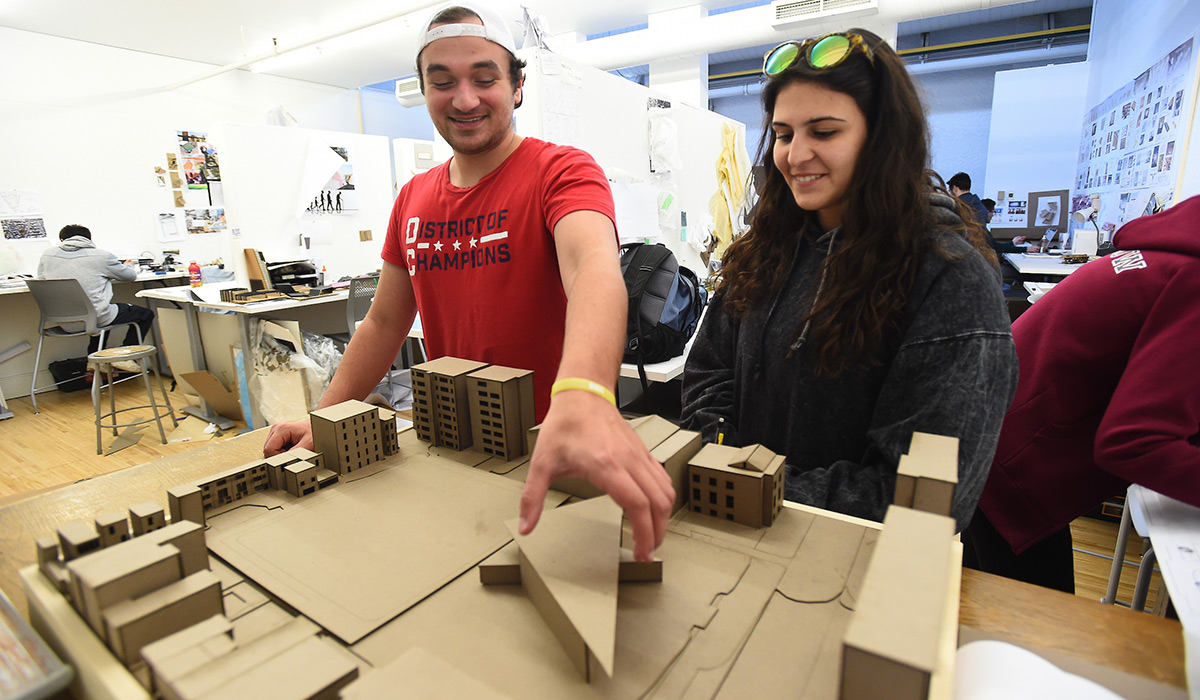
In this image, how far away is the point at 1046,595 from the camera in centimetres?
76

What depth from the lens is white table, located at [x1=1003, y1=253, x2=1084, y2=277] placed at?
4020 millimetres

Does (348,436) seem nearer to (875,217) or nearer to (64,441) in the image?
(875,217)

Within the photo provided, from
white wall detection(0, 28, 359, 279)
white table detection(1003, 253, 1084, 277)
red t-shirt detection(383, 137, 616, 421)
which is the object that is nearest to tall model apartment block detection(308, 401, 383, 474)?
red t-shirt detection(383, 137, 616, 421)

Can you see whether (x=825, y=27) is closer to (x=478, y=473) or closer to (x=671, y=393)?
(x=671, y=393)

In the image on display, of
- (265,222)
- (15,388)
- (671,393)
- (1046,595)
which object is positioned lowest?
(15,388)

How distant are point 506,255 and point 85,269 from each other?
16.9ft

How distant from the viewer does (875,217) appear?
1.10m

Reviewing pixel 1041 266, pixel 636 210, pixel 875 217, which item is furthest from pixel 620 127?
pixel 1041 266

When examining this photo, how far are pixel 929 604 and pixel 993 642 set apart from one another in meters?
0.24

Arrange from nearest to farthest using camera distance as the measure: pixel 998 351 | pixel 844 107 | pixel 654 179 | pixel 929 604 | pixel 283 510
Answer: pixel 929 604 < pixel 283 510 < pixel 998 351 < pixel 844 107 < pixel 654 179

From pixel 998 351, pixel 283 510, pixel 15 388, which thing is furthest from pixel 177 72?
pixel 998 351

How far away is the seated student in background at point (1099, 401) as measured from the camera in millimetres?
1156

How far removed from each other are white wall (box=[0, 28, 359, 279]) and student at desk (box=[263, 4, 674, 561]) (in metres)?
5.58

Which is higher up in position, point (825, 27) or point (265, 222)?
point (825, 27)
